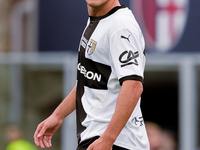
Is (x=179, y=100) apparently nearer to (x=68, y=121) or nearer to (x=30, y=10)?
(x=68, y=121)

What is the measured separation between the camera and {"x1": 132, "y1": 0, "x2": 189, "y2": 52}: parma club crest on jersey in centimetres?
1073

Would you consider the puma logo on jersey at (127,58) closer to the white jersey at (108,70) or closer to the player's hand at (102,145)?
the white jersey at (108,70)

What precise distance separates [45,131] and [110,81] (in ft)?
2.06

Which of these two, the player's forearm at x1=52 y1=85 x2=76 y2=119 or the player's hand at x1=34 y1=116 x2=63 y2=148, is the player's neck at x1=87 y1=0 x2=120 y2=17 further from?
the player's hand at x1=34 y1=116 x2=63 y2=148

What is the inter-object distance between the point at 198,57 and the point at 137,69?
795cm

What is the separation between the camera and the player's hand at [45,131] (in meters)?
3.13

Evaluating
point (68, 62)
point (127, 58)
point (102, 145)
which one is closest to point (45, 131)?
point (102, 145)

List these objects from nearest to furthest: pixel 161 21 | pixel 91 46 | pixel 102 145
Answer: pixel 102 145 < pixel 91 46 < pixel 161 21

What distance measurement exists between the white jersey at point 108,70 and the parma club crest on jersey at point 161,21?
7927 millimetres

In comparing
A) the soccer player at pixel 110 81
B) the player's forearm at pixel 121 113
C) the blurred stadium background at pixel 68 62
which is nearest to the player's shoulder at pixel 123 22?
the soccer player at pixel 110 81

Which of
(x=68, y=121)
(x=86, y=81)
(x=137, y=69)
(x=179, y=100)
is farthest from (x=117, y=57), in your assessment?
(x=179, y=100)

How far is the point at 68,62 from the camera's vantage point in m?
10.8

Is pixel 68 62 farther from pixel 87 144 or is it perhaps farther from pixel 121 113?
pixel 121 113

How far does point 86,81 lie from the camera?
290 cm
